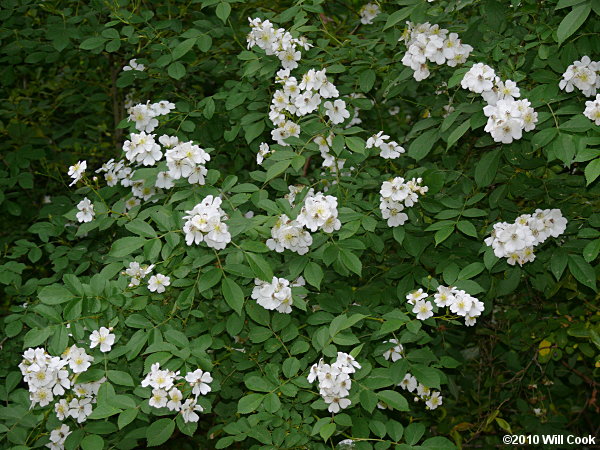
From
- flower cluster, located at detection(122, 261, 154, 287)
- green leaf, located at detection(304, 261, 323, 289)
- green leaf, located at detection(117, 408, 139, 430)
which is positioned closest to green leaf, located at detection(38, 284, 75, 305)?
flower cluster, located at detection(122, 261, 154, 287)

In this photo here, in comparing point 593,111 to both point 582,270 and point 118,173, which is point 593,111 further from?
point 118,173

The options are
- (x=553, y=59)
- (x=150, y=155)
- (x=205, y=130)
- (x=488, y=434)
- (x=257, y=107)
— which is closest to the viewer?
(x=553, y=59)

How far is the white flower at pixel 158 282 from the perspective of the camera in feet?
7.62

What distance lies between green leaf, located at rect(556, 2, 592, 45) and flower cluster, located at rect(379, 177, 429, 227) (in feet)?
1.93

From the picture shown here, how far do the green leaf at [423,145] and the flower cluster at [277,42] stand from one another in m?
0.52

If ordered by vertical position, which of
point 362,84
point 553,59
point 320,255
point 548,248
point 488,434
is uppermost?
point 553,59

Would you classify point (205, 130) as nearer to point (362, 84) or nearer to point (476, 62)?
point (362, 84)

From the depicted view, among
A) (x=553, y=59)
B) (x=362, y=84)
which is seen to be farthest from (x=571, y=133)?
(x=362, y=84)

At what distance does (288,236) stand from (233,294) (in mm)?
242

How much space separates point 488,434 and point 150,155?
229 centimetres

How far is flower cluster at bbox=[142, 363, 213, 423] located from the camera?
2.11 metres

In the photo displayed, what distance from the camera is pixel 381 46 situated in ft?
9.50

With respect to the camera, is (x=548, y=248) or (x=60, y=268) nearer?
(x=548, y=248)

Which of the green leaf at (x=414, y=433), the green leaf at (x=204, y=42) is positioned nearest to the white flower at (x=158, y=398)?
the green leaf at (x=414, y=433)
